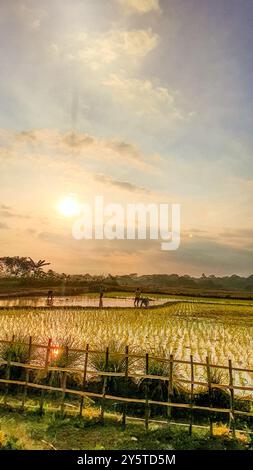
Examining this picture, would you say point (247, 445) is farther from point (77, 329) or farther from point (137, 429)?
point (77, 329)

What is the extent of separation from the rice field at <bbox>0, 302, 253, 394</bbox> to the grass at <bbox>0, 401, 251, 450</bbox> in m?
2.26

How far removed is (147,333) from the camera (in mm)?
17203

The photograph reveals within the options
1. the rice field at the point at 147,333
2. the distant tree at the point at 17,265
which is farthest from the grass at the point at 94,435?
the distant tree at the point at 17,265

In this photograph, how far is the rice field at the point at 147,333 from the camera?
13.0 metres

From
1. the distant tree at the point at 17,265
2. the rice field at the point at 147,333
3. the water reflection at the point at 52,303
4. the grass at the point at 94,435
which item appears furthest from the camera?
the distant tree at the point at 17,265

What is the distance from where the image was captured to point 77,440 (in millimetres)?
6410

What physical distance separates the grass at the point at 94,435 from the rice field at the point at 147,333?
7.43ft

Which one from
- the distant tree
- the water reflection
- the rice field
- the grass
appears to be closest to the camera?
the grass

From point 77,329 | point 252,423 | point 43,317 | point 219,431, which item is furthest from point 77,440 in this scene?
point 43,317

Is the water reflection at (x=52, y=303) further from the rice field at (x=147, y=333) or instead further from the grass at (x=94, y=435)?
the grass at (x=94, y=435)

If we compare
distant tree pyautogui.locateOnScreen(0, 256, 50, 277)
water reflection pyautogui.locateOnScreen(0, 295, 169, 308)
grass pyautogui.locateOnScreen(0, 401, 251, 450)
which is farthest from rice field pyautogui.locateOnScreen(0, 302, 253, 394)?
distant tree pyautogui.locateOnScreen(0, 256, 50, 277)

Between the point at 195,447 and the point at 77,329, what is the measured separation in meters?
11.6

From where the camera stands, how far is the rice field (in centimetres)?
1297

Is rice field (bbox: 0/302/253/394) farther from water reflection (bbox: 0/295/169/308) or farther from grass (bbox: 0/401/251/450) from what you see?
water reflection (bbox: 0/295/169/308)
